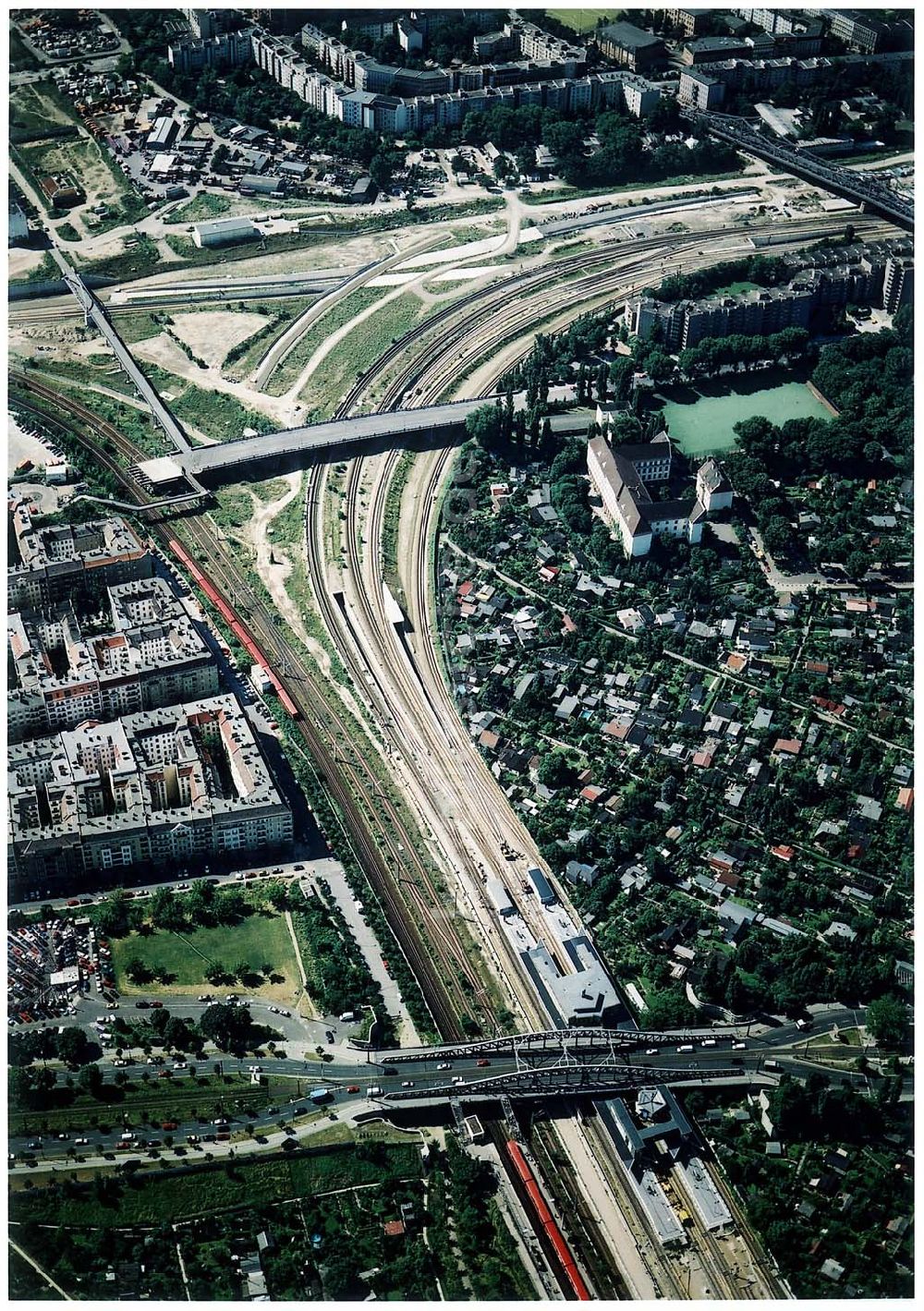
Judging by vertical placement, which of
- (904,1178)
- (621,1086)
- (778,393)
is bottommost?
(904,1178)

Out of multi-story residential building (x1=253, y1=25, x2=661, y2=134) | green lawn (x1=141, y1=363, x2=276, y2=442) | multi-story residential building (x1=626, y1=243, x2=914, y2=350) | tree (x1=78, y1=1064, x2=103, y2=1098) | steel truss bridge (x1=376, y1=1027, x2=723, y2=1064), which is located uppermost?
multi-story residential building (x1=253, y1=25, x2=661, y2=134)

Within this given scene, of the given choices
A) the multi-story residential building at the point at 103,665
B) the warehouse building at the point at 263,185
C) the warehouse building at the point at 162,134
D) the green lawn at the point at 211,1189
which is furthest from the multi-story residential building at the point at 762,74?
the green lawn at the point at 211,1189

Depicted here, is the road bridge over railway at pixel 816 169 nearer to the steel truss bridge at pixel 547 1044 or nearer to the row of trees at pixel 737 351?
the row of trees at pixel 737 351

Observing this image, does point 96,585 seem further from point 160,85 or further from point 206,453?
point 160,85

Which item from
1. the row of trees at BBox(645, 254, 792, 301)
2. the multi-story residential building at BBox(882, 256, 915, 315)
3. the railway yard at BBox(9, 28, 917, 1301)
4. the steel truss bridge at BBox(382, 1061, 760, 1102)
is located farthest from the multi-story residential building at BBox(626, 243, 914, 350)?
the steel truss bridge at BBox(382, 1061, 760, 1102)

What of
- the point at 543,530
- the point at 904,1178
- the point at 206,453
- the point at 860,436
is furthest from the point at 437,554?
the point at 904,1178

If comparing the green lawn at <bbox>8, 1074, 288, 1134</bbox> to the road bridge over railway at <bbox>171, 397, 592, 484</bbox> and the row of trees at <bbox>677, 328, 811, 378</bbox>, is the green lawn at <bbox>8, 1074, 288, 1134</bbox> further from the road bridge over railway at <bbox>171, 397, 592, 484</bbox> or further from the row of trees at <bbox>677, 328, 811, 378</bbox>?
the row of trees at <bbox>677, 328, 811, 378</bbox>

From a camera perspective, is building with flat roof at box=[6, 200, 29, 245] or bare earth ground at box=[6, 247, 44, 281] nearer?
bare earth ground at box=[6, 247, 44, 281]

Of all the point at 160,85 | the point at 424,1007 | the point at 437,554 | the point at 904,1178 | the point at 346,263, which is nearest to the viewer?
the point at 904,1178
